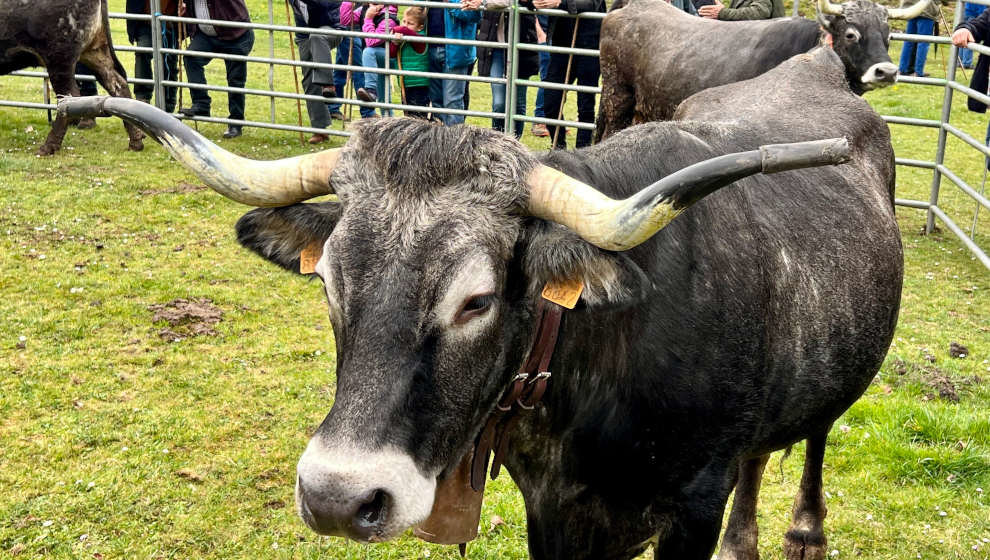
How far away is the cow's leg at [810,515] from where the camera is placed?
13.6 feet

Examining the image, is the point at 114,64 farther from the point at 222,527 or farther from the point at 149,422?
the point at 222,527

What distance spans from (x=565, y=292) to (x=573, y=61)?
913cm

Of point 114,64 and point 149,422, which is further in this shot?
point 114,64

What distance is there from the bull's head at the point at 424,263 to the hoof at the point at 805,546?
2.23 m

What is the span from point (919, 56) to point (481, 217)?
53.9 ft

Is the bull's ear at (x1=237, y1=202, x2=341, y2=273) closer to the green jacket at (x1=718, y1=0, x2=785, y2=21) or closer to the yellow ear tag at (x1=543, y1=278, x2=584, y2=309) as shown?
the yellow ear tag at (x1=543, y1=278, x2=584, y2=309)

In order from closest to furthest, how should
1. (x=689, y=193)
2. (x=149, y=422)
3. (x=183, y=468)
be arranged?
(x=689, y=193)
(x=183, y=468)
(x=149, y=422)

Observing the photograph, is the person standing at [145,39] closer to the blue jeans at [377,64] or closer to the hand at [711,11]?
the blue jeans at [377,64]

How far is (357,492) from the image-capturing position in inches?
82.6

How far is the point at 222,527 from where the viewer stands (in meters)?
4.16

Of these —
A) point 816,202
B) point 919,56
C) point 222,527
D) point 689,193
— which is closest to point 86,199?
point 222,527

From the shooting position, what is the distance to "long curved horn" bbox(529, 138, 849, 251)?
212 cm

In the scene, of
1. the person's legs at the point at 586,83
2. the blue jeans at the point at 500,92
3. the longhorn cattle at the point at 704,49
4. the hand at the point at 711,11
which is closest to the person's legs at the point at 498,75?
the blue jeans at the point at 500,92

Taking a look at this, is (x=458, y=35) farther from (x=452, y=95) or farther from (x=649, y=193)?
(x=649, y=193)
